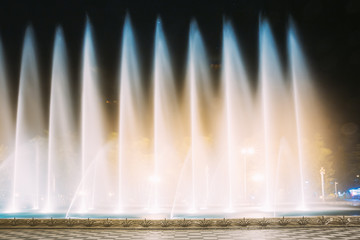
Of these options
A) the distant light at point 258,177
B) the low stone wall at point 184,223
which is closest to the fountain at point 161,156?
the distant light at point 258,177

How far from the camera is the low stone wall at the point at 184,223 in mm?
15531

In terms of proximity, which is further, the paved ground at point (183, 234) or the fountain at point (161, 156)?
the fountain at point (161, 156)

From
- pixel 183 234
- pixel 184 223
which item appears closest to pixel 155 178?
pixel 184 223

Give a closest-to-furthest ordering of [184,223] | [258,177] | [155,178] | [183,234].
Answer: [183,234], [184,223], [155,178], [258,177]

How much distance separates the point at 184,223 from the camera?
610 inches

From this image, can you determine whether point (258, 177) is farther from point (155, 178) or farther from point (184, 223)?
point (184, 223)

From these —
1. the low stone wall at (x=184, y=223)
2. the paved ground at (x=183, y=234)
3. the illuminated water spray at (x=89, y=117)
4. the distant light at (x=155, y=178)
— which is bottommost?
the paved ground at (x=183, y=234)

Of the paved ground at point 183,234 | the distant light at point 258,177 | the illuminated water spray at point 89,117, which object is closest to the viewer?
the paved ground at point 183,234

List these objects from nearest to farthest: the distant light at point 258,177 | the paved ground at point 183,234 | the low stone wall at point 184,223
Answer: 1. the paved ground at point 183,234
2. the low stone wall at point 184,223
3. the distant light at point 258,177

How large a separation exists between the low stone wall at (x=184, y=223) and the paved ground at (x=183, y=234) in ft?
1.20

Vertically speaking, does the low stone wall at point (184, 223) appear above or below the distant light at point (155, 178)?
below

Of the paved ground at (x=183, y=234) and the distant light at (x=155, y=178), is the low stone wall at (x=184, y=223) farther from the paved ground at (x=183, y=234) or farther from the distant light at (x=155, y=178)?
the distant light at (x=155, y=178)

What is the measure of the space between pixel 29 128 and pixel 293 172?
31.2m

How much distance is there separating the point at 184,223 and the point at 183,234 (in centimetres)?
124
